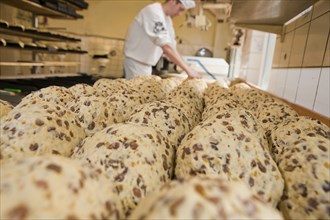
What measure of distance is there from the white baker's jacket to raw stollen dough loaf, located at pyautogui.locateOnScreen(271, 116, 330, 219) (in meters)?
2.24

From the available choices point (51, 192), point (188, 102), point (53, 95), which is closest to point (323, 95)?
point (188, 102)

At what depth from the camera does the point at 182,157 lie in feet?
2.05

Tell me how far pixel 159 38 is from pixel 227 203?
251 centimetres

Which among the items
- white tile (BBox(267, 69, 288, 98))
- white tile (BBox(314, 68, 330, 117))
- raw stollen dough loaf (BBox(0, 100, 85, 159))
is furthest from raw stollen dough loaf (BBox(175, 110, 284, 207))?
white tile (BBox(267, 69, 288, 98))

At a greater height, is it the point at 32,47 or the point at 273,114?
the point at 32,47

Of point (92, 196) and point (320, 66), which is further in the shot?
point (320, 66)

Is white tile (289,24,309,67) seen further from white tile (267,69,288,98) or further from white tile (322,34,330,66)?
white tile (322,34,330,66)

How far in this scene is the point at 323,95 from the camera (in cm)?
142

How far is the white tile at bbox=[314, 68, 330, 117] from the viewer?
136cm

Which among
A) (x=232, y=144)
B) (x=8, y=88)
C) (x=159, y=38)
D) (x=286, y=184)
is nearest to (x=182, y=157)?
(x=232, y=144)

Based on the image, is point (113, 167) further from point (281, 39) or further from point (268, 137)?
point (281, 39)

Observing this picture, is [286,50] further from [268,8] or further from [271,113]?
[271,113]

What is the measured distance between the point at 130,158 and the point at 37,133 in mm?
239

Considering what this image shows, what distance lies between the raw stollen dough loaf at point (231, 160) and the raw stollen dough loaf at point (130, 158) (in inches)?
2.1
